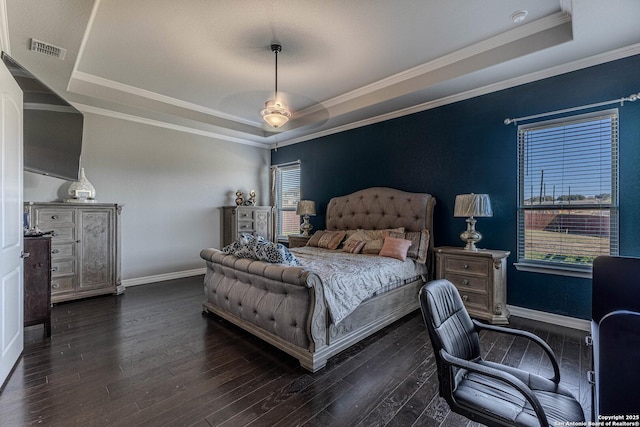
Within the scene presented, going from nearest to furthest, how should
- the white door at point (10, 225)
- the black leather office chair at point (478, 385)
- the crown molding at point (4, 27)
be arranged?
the black leather office chair at point (478, 385) < the white door at point (10, 225) < the crown molding at point (4, 27)

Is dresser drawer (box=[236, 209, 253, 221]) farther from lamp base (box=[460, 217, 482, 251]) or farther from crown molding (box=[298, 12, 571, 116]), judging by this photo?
lamp base (box=[460, 217, 482, 251])

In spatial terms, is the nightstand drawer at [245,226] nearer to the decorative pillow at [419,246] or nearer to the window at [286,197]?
the window at [286,197]

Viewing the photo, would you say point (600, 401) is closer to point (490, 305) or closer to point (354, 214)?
point (490, 305)

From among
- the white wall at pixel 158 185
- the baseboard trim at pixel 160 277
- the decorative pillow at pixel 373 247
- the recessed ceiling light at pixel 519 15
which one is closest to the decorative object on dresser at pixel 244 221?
the white wall at pixel 158 185

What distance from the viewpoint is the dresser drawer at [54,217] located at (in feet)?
12.1

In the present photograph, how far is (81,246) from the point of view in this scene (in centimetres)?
401

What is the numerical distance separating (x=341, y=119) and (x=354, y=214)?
1.65m

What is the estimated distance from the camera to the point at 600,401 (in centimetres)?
85

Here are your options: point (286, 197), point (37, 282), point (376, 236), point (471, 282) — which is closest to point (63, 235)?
point (37, 282)

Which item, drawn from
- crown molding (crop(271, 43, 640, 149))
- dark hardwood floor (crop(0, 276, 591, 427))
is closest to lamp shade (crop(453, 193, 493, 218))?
dark hardwood floor (crop(0, 276, 591, 427))

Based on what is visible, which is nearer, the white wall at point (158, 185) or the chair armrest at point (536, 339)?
the chair armrest at point (536, 339)

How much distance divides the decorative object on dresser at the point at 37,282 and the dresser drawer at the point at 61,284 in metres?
1.18

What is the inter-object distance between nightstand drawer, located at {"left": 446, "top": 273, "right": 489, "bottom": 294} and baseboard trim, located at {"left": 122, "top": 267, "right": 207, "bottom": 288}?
4.55 m

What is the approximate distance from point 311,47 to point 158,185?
3.68 meters
